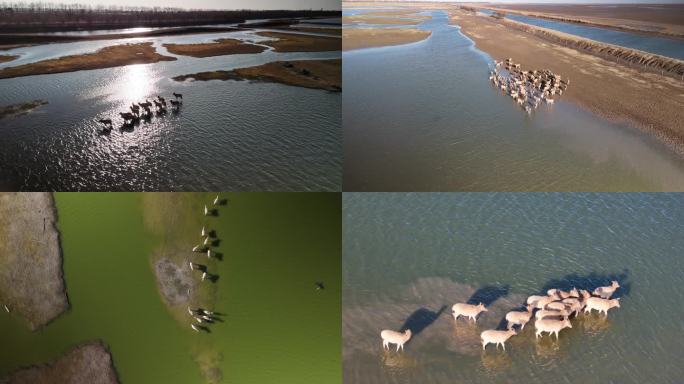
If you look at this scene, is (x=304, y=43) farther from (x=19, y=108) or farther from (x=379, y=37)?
(x=19, y=108)

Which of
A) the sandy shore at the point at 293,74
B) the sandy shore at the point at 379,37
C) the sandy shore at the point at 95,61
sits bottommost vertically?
the sandy shore at the point at 293,74

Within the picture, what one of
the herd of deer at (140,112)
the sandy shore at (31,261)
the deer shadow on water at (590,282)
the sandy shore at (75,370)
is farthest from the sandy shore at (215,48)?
the deer shadow on water at (590,282)

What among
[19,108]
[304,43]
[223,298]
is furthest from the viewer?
[304,43]

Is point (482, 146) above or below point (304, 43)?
below

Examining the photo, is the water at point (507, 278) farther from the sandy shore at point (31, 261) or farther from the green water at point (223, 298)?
the sandy shore at point (31, 261)

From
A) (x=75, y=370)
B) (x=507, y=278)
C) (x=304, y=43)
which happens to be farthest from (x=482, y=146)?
(x=304, y=43)

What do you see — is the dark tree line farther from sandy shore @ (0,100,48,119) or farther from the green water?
the green water

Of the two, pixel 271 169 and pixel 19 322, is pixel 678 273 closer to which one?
pixel 271 169
